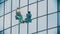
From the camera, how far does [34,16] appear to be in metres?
3.63

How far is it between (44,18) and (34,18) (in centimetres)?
17

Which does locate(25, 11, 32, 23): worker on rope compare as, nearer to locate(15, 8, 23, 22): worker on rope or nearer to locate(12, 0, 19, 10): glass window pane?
locate(15, 8, 23, 22): worker on rope

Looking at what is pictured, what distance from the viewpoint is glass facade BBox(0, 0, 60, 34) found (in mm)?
3531

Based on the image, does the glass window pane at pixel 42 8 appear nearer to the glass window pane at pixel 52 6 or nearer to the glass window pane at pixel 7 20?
the glass window pane at pixel 52 6

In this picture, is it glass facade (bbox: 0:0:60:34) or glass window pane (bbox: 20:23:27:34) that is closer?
glass facade (bbox: 0:0:60:34)

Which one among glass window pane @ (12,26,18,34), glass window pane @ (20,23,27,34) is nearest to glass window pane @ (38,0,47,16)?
glass window pane @ (20,23,27,34)

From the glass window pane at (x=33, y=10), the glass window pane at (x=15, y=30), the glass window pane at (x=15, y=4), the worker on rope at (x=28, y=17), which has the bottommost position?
the glass window pane at (x=15, y=30)

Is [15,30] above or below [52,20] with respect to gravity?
below

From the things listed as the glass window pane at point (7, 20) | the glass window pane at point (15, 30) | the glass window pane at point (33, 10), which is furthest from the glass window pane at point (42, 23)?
the glass window pane at point (7, 20)

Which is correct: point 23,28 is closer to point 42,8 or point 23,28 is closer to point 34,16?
point 34,16

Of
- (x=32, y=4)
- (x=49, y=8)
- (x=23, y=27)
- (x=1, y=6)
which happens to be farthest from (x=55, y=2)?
(x=1, y=6)

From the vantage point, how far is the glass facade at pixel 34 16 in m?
3.53

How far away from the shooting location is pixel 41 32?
3.59 metres

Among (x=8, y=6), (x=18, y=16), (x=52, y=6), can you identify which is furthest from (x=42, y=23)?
(x=8, y=6)
